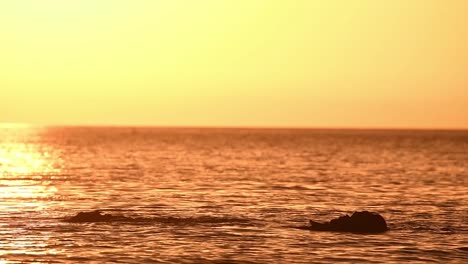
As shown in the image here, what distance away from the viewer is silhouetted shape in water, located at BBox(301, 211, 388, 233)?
1876 inches

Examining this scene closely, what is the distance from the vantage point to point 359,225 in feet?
157

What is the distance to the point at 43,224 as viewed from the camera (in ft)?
167

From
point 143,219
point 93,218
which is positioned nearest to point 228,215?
point 143,219

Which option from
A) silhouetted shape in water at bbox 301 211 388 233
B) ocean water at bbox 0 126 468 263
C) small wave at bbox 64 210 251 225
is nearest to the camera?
ocean water at bbox 0 126 468 263

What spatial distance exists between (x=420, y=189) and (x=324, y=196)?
1138 centimetres

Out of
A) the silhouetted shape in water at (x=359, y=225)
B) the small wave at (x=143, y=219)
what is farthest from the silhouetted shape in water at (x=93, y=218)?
the silhouetted shape in water at (x=359, y=225)

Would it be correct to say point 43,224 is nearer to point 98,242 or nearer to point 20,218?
point 20,218

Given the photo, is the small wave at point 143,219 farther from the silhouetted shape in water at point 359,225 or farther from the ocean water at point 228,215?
the silhouetted shape in water at point 359,225

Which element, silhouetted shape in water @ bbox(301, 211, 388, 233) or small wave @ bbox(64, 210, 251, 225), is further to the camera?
small wave @ bbox(64, 210, 251, 225)

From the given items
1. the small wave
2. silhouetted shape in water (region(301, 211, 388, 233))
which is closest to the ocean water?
the small wave

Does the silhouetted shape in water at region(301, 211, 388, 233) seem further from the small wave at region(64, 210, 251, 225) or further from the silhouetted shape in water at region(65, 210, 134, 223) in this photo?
the silhouetted shape in water at region(65, 210, 134, 223)

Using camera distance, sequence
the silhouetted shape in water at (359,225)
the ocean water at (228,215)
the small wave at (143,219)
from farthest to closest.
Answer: the small wave at (143,219) < the silhouetted shape in water at (359,225) < the ocean water at (228,215)

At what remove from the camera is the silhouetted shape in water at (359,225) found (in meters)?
47.6

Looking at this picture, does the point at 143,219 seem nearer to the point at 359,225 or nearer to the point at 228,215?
the point at 228,215
